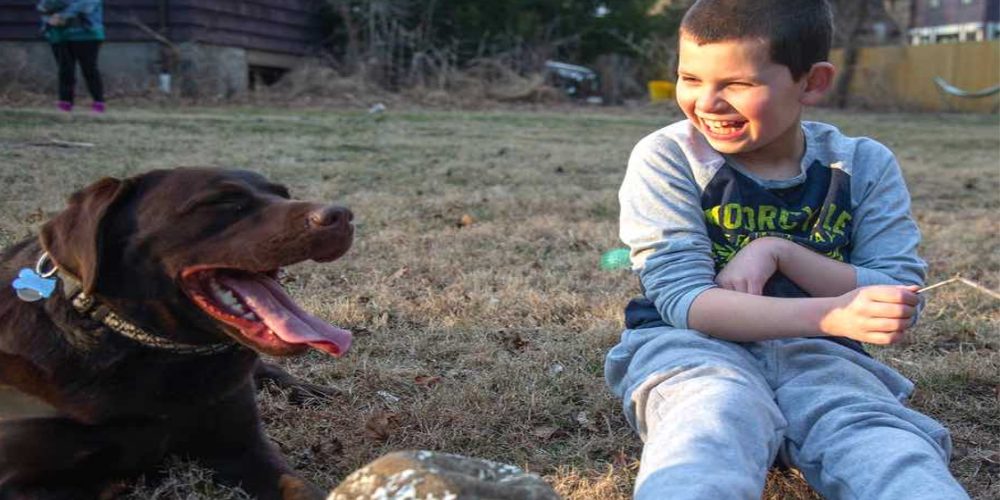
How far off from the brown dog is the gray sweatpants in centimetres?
78

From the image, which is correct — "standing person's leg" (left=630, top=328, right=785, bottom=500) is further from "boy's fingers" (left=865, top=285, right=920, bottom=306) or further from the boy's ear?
the boy's ear

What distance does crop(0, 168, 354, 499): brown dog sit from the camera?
2.37 m

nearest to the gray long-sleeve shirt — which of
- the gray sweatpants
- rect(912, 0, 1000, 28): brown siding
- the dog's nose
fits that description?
the gray sweatpants

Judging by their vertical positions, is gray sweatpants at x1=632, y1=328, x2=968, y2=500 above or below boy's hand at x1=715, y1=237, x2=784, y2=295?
below

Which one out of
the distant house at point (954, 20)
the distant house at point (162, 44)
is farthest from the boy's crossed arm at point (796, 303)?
the distant house at point (954, 20)

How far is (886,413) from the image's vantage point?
2.39 metres

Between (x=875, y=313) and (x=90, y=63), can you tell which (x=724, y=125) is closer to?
(x=875, y=313)

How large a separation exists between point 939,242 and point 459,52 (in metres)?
18.2

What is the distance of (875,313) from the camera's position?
234cm

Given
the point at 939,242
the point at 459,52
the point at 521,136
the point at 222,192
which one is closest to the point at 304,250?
the point at 222,192

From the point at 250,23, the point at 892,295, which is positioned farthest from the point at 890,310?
the point at 250,23

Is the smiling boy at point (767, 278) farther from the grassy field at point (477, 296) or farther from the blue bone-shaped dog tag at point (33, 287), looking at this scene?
the blue bone-shaped dog tag at point (33, 287)

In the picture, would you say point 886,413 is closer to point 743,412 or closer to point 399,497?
point 743,412

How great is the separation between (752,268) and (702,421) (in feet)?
1.81
